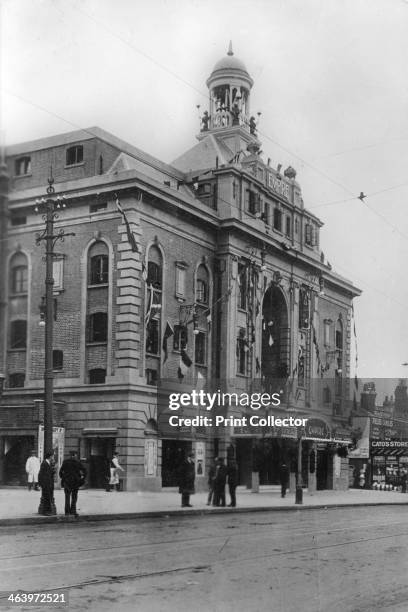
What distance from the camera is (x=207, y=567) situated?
38.9 ft

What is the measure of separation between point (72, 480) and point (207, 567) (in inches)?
395

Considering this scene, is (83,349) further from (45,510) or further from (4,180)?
(4,180)

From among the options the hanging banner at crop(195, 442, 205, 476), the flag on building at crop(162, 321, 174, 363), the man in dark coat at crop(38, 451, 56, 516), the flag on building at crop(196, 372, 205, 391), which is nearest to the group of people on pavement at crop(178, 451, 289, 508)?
the man in dark coat at crop(38, 451, 56, 516)

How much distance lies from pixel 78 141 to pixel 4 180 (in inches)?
1416

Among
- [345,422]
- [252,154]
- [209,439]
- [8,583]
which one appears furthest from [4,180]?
[345,422]

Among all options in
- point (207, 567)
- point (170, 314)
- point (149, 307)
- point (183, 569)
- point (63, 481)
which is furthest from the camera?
point (170, 314)

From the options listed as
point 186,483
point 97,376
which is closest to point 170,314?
point 97,376

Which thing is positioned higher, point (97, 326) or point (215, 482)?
point (97, 326)

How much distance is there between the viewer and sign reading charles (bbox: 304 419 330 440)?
145ft

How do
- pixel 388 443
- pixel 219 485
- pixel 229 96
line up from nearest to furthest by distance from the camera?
pixel 219 485 < pixel 229 96 < pixel 388 443

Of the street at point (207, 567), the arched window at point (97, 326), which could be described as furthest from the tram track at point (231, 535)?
the arched window at point (97, 326)

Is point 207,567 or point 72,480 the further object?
point 72,480

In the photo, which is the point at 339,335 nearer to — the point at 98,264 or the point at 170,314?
the point at 170,314

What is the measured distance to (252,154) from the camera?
49594 mm
